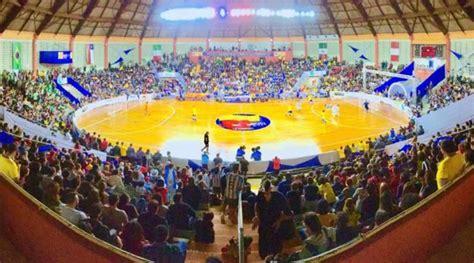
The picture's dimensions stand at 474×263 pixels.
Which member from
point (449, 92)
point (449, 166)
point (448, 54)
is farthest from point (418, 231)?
point (448, 54)

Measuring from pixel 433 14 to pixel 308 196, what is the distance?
3292cm

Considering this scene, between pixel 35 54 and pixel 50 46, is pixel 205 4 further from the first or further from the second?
pixel 35 54

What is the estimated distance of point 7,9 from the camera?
32844mm

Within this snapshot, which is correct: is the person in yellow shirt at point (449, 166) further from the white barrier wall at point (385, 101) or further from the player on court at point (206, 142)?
the white barrier wall at point (385, 101)

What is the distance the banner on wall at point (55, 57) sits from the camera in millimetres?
42375

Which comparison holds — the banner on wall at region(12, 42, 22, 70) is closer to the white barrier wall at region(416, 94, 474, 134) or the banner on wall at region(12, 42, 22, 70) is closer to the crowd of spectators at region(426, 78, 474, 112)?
the white barrier wall at region(416, 94, 474, 134)

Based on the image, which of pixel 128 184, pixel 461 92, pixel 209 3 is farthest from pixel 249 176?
pixel 209 3

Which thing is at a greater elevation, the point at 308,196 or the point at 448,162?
the point at 448,162

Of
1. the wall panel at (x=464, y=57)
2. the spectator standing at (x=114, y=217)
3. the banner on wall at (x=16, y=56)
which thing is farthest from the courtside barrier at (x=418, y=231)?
the banner on wall at (x=16, y=56)

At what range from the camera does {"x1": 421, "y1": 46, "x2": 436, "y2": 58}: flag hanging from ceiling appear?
42625mm

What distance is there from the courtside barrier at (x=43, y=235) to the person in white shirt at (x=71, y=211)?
2.45 ft

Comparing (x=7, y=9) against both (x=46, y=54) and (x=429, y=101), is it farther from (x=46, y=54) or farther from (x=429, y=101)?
(x=429, y=101)

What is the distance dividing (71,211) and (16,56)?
36.3m

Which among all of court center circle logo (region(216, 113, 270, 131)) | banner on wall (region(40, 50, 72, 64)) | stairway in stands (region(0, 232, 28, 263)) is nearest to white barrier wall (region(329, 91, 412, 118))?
court center circle logo (region(216, 113, 270, 131))
